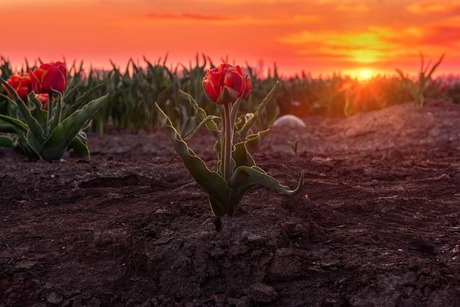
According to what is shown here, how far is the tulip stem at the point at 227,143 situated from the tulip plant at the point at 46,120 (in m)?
1.78

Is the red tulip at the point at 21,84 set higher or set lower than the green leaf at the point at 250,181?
higher

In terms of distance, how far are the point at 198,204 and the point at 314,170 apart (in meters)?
1.52

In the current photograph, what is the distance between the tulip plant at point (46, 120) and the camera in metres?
4.31

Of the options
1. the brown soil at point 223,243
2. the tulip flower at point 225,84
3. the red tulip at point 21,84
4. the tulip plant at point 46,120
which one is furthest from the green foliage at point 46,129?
the tulip flower at point 225,84

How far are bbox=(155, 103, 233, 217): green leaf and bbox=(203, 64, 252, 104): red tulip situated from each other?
189mm

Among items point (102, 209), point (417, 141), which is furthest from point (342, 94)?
point (102, 209)

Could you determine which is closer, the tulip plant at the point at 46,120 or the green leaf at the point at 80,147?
the tulip plant at the point at 46,120

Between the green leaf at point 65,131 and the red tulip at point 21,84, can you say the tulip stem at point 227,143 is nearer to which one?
the green leaf at point 65,131

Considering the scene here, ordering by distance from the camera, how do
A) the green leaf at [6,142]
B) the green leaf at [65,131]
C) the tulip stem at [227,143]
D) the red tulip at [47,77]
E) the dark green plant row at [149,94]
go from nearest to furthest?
the tulip stem at [227,143] < the red tulip at [47,77] < the green leaf at [65,131] < the green leaf at [6,142] < the dark green plant row at [149,94]

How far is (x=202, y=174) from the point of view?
2.64m

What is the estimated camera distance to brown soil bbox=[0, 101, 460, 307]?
2398 mm

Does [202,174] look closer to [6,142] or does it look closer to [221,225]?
[221,225]

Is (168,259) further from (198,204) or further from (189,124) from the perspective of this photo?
(189,124)

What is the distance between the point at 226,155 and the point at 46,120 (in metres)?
2.60
